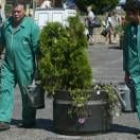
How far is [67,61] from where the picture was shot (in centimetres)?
836

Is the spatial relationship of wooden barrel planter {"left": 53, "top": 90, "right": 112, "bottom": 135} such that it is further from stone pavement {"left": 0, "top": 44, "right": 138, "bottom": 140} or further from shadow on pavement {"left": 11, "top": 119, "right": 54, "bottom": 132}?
shadow on pavement {"left": 11, "top": 119, "right": 54, "bottom": 132}

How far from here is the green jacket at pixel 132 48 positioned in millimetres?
8185

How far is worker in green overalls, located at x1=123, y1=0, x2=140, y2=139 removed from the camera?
8172 mm

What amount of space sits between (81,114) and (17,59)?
124cm

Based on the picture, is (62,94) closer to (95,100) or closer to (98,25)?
(95,100)

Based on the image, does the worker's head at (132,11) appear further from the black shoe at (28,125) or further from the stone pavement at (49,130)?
the black shoe at (28,125)

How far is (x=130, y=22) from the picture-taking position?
326 inches

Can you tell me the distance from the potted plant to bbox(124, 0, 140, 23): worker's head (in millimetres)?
633

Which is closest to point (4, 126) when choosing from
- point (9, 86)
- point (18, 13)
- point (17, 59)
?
point (9, 86)

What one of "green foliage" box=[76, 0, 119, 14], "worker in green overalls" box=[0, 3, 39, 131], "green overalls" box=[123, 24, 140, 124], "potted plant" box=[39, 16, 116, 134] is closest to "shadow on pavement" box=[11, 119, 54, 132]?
"worker in green overalls" box=[0, 3, 39, 131]

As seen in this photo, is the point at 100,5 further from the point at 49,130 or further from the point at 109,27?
the point at 49,130

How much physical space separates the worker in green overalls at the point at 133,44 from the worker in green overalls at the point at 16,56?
127 centimetres

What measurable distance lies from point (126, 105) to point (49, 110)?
7.95ft

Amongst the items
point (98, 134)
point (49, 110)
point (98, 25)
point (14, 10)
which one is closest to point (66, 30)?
point (14, 10)
